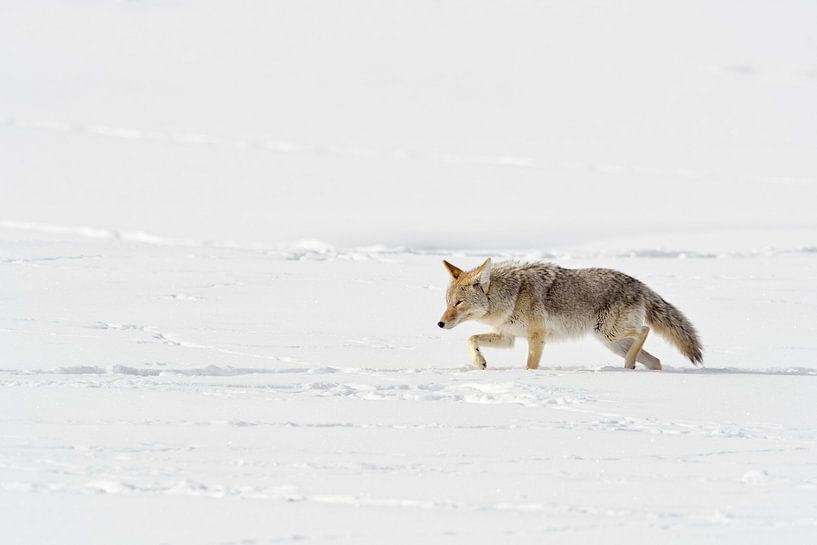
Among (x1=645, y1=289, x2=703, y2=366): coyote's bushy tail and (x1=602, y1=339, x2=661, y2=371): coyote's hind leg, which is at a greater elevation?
(x1=645, y1=289, x2=703, y2=366): coyote's bushy tail

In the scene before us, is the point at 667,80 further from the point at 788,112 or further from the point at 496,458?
the point at 496,458

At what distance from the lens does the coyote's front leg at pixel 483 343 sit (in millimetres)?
8617

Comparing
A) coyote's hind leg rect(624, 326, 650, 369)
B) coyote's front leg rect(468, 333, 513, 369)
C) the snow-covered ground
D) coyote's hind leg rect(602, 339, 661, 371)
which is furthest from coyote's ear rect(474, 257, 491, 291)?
coyote's hind leg rect(624, 326, 650, 369)

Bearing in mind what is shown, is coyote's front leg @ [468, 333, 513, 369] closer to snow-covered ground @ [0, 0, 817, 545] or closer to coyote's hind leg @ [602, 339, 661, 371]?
snow-covered ground @ [0, 0, 817, 545]

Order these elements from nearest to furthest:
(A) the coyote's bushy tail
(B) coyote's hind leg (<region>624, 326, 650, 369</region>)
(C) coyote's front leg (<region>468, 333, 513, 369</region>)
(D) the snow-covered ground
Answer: (D) the snow-covered ground, (C) coyote's front leg (<region>468, 333, 513, 369</region>), (B) coyote's hind leg (<region>624, 326, 650, 369</region>), (A) the coyote's bushy tail

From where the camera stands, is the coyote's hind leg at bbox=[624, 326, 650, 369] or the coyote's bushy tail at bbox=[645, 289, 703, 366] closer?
the coyote's hind leg at bbox=[624, 326, 650, 369]

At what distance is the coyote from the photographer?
346 inches

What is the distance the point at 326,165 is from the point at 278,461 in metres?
16.3

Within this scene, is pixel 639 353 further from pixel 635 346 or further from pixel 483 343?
pixel 483 343

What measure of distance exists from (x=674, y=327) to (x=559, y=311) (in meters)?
0.86

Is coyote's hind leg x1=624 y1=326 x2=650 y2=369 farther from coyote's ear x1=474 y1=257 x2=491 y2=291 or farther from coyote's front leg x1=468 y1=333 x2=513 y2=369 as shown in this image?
coyote's ear x1=474 y1=257 x2=491 y2=291

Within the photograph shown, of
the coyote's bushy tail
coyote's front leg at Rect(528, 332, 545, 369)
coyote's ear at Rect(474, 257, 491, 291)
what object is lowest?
coyote's front leg at Rect(528, 332, 545, 369)

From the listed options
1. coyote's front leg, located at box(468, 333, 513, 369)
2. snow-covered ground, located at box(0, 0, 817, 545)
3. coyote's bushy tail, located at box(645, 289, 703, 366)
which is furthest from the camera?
coyote's bushy tail, located at box(645, 289, 703, 366)

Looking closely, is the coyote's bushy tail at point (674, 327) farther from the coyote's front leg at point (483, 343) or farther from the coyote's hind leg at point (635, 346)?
the coyote's front leg at point (483, 343)
